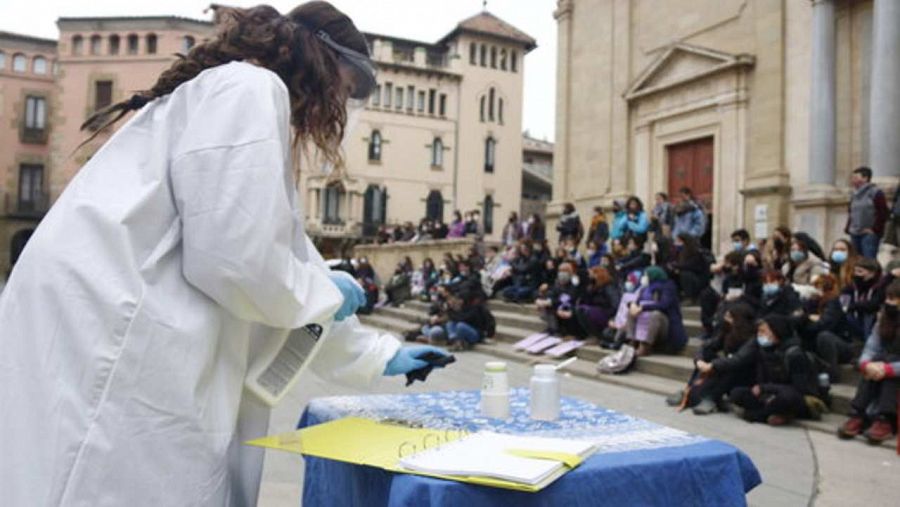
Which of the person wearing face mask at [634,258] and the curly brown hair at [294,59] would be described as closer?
the curly brown hair at [294,59]

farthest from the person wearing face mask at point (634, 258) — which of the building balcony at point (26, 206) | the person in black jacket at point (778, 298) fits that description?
the building balcony at point (26, 206)

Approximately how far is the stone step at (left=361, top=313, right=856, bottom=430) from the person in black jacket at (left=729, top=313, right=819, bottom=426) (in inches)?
14.1

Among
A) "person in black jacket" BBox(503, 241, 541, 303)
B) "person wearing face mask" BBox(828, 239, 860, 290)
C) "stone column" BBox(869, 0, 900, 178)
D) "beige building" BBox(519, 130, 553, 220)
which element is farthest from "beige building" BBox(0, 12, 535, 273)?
"person wearing face mask" BBox(828, 239, 860, 290)

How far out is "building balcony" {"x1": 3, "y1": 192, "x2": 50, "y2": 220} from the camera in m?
36.8

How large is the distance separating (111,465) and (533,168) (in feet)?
157

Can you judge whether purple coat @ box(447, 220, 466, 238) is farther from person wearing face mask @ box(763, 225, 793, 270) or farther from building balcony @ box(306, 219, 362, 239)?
building balcony @ box(306, 219, 362, 239)

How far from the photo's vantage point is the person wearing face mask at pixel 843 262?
8375 mm

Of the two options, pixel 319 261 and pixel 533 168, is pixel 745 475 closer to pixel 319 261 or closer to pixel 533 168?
pixel 319 261

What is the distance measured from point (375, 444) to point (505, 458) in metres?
0.37

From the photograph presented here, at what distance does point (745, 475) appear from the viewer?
→ 6.97 feet

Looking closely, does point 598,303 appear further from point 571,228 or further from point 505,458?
point 505,458

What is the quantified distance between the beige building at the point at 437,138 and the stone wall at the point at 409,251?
11.6m

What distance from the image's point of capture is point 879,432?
5.63 m

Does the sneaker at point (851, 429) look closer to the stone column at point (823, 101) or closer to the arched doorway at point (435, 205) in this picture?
the stone column at point (823, 101)
